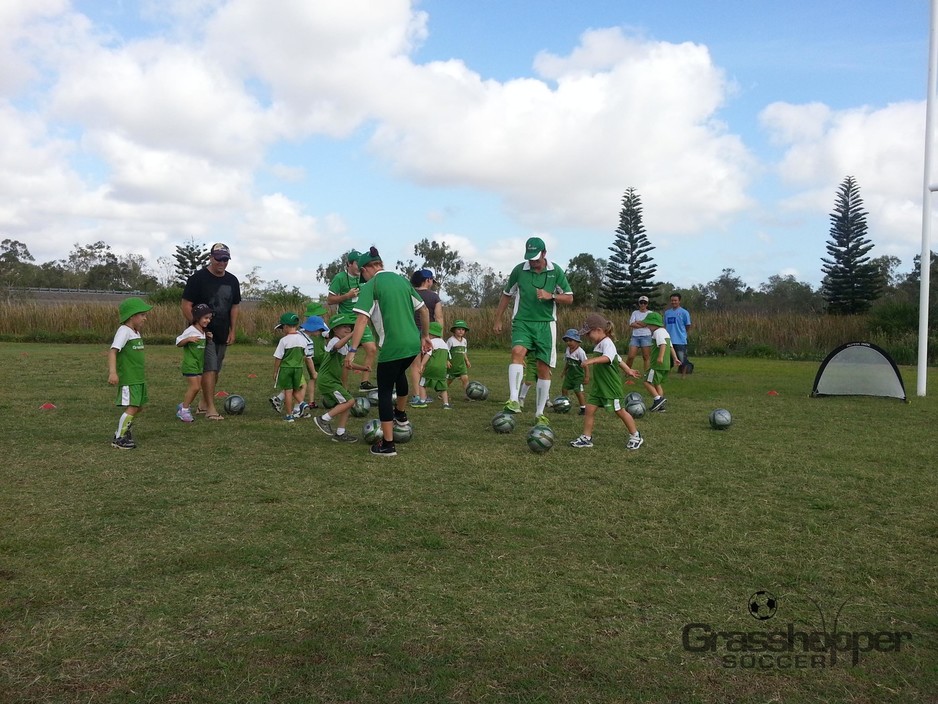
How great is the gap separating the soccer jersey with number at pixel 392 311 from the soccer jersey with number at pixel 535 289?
7.43 ft

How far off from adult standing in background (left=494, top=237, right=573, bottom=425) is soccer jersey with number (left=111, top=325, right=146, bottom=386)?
4311mm

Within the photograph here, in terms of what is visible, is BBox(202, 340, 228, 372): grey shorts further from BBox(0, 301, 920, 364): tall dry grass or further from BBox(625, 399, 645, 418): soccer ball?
BBox(0, 301, 920, 364): tall dry grass

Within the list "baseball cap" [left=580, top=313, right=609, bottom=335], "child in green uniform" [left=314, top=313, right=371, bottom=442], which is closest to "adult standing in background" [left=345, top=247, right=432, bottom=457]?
"child in green uniform" [left=314, top=313, right=371, bottom=442]

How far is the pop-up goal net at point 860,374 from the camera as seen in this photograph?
1365cm

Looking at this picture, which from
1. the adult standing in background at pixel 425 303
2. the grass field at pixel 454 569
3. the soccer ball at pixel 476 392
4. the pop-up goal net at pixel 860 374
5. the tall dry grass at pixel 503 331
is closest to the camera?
the grass field at pixel 454 569

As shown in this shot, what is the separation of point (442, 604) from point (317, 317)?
300 inches

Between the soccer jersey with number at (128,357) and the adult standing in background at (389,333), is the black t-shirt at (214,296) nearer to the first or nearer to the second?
the soccer jersey with number at (128,357)

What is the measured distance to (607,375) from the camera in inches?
324

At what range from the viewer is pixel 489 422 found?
1020 cm

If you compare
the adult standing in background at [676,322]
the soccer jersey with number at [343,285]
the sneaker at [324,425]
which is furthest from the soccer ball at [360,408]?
the adult standing in background at [676,322]

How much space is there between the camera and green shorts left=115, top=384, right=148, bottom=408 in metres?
7.91

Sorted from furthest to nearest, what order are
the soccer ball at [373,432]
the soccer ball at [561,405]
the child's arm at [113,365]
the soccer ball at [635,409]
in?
the soccer ball at [561,405], the soccer ball at [635,409], the soccer ball at [373,432], the child's arm at [113,365]

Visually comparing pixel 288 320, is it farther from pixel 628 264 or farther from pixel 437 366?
pixel 628 264

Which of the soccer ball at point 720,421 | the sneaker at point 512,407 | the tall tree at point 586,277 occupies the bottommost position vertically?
the soccer ball at point 720,421
